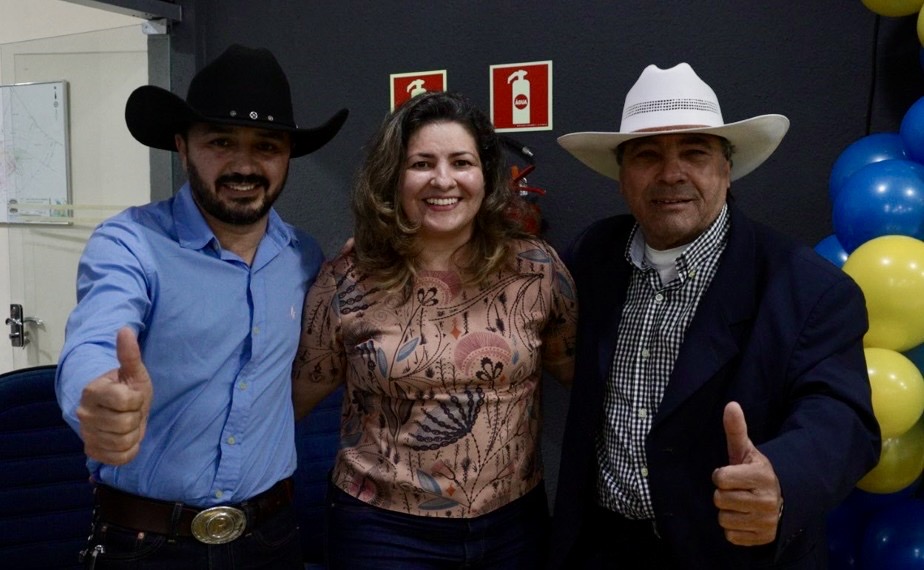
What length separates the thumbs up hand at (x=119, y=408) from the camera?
1155mm

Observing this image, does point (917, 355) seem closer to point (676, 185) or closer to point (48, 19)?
point (676, 185)

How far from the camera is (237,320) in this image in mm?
1661

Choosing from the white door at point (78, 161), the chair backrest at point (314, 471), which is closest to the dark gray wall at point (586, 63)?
the white door at point (78, 161)

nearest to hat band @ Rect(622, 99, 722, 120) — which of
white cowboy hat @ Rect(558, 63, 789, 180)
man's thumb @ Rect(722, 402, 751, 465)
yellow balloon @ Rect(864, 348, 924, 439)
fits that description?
white cowboy hat @ Rect(558, 63, 789, 180)

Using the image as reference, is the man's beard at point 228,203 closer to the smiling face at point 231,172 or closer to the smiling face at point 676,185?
the smiling face at point 231,172

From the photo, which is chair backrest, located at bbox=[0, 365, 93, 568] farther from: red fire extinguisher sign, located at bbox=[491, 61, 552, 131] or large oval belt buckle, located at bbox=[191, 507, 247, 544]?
red fire extinguisher sign, located at bbox=[491, 61, 552, 131]

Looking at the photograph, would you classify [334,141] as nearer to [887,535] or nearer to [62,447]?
[62,447]

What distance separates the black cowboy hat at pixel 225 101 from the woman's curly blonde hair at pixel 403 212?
0.20 meters

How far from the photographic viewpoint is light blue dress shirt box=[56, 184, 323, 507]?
1.57 m

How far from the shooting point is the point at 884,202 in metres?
1.73

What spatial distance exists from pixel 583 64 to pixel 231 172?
1543mm

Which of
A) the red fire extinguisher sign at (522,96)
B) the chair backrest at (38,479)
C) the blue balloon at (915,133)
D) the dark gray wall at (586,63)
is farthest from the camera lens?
the red fire extinguisher sign at (522,96)

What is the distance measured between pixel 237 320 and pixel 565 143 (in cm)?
88

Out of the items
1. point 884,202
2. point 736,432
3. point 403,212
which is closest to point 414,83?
point 403,212
